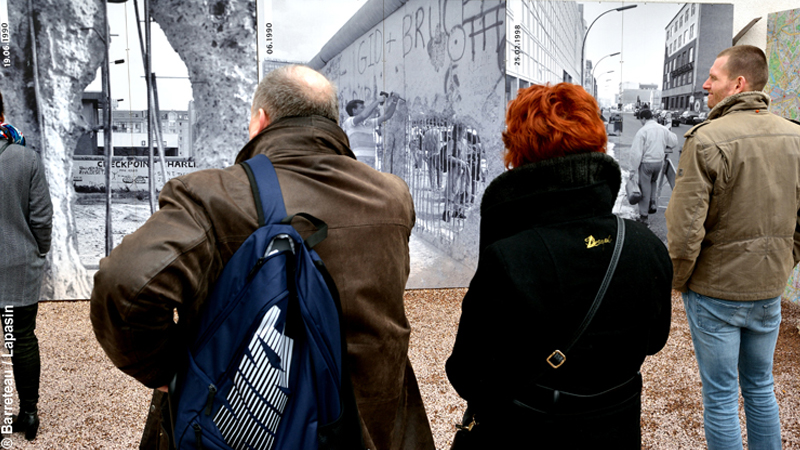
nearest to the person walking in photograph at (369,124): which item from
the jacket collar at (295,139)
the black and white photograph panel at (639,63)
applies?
the black and white photograph panel at (639,63)

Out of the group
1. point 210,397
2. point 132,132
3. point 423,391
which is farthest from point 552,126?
point 132,132

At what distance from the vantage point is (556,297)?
1.45 m

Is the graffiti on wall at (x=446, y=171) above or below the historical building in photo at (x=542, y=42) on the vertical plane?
below

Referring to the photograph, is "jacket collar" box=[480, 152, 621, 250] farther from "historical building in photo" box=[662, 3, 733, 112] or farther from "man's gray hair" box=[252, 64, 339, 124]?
"historical building in photo" box=[662, 3, 733, 112]

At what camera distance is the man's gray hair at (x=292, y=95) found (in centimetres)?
167

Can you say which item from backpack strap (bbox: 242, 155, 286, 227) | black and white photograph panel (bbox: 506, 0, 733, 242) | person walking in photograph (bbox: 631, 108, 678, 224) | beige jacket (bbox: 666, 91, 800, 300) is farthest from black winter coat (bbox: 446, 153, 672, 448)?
person walking in photograph (bbox: 631, 108, 678, 224)

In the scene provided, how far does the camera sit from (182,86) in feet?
19.9

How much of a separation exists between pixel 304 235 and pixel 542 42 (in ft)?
18.5

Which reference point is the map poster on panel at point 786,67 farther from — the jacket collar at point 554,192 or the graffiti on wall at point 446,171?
the jacket collar at point 554,192

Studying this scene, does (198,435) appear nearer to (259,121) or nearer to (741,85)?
(259,121)

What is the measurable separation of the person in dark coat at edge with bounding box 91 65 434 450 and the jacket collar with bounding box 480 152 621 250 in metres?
0.35

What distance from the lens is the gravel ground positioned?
3.28m

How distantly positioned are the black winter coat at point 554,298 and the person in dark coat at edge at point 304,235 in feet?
0.88

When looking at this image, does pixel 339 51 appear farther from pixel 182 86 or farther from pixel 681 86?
pixel 681 86
